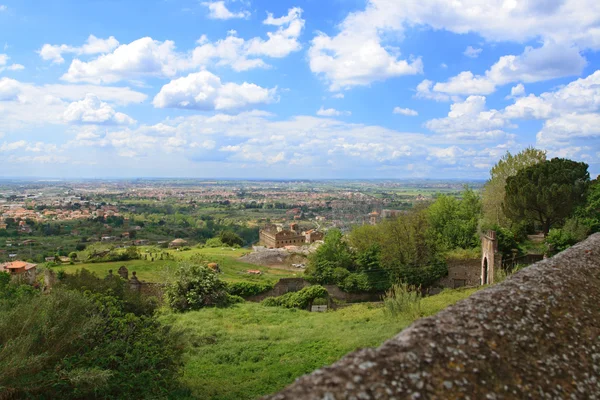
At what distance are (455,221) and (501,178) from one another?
21.0 feet

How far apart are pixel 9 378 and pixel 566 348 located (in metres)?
8.00

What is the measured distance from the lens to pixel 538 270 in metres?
6.58

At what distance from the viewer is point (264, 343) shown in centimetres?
1580

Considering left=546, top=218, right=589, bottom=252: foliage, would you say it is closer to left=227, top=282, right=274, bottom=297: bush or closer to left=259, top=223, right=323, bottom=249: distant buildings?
left=227, top=282, right=274, bottom=297: bush

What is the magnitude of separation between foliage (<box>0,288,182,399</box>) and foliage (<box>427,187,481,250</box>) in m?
25.7

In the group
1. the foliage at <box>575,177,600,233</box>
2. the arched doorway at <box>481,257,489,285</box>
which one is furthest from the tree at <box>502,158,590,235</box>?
the arched doorway at <box>481,257,489,285</box>

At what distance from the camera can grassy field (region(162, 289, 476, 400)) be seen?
11.3m

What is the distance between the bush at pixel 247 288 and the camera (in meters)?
28.0

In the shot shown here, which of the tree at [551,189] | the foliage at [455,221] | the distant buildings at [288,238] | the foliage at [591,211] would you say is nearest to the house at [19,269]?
the foliage at [455,221]

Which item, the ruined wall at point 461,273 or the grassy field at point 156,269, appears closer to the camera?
the ruined wall at point 461,273

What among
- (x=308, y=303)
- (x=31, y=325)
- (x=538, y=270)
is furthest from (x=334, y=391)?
(x=308, y=303)

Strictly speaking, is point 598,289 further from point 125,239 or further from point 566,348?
point 125,239

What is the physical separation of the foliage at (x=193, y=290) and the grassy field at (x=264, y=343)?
1.52 metres

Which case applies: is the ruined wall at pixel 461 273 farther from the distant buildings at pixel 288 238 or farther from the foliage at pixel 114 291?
the distant buildings at pixel 288 238
